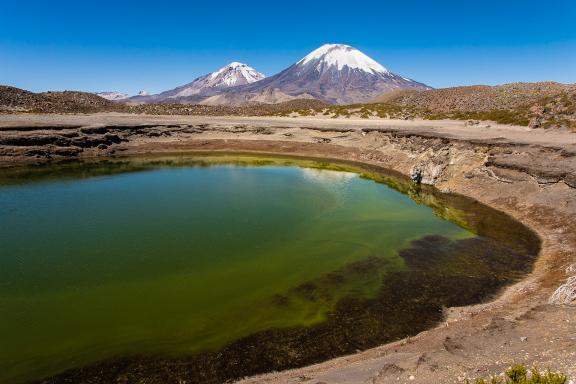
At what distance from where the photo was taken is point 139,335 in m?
11.5

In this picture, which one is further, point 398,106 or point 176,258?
point 398,106

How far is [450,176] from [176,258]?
2658cm

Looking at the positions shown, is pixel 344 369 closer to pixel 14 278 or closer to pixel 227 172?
pixel 14 278

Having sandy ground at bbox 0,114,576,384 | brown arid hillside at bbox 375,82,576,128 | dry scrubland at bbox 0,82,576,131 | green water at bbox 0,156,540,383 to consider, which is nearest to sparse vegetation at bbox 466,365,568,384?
sandy ground at bbox 0,114,576,384

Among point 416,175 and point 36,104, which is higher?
point 36,104

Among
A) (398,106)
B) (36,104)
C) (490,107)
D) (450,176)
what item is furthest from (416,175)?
(36,104)

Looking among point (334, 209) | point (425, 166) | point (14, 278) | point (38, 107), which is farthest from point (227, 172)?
point (38, 107)

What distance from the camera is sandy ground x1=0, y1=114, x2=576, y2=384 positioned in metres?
8.61

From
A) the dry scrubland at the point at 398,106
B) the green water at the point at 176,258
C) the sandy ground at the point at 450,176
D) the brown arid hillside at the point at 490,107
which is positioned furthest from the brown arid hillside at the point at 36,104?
the green water at the point at 176,258

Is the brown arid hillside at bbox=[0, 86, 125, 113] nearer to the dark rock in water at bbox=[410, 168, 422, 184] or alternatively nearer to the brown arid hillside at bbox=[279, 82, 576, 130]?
the brown arid hillside at bbox=[279, 82, 576, 130]

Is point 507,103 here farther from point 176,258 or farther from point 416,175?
point 176,258

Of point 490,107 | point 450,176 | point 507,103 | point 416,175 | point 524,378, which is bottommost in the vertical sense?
point 524,378

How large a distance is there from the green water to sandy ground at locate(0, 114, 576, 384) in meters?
3.71

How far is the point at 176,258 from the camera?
17.0 meters
